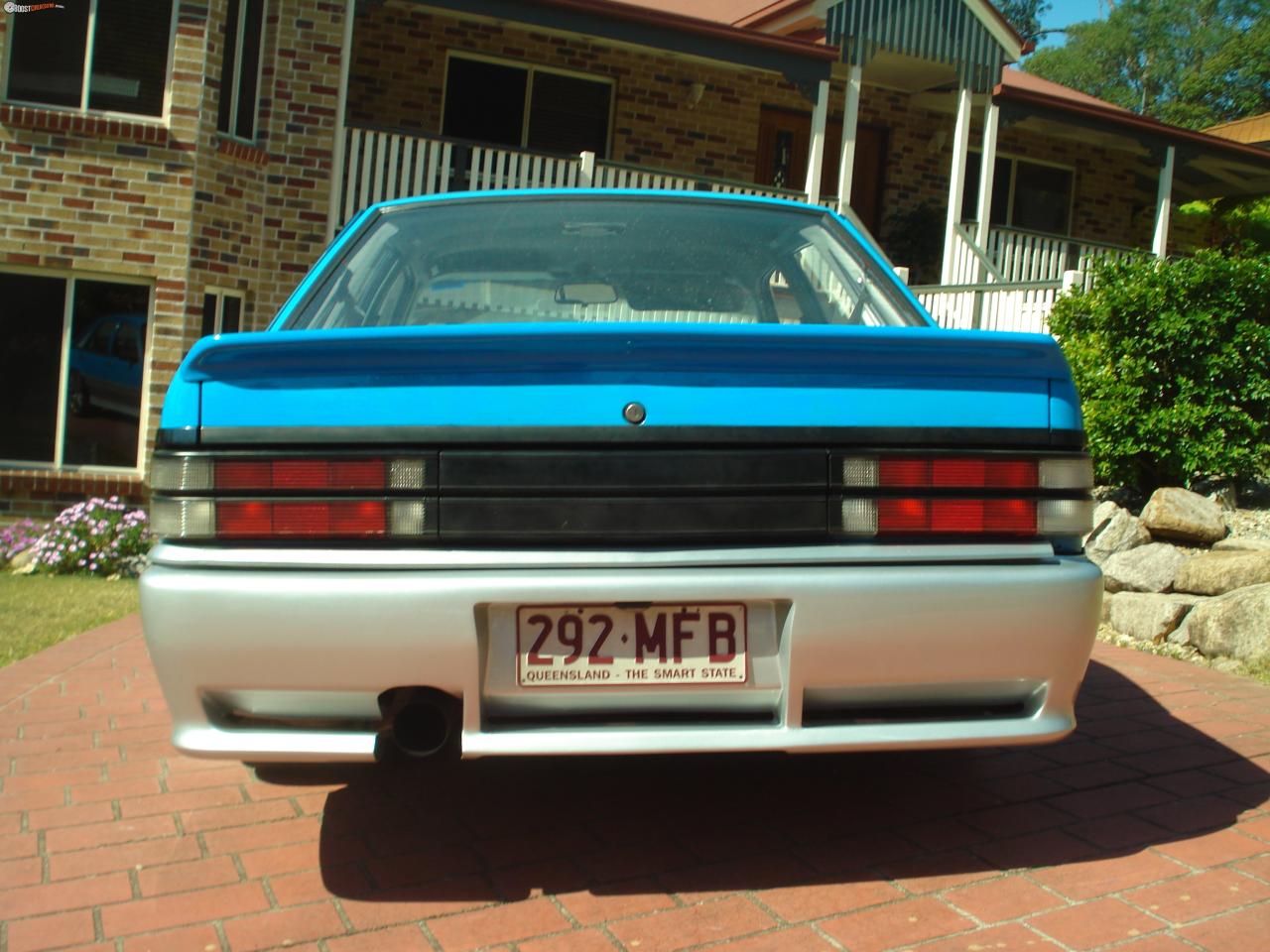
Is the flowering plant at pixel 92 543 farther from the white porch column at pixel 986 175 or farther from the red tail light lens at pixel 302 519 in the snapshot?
the white porch column at pixel 986 175

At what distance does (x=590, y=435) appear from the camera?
107 inches

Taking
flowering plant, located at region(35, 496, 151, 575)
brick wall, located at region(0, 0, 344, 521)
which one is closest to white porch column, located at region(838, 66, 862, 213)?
brick wall, located at region(0, 0, 344, 521)

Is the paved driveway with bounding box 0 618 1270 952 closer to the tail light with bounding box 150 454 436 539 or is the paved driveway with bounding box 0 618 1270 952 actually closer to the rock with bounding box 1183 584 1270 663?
the tail light with bounding box 150 454 436 539

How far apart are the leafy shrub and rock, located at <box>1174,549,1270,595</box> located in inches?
54.3

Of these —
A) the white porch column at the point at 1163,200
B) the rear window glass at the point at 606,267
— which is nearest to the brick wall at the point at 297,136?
the rear window glass at the point at 606,267

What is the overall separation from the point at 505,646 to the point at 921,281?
15.0m

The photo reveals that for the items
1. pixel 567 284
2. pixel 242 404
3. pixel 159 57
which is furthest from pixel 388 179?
pixel 242 404

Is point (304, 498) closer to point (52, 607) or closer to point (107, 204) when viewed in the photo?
point (52, 607)

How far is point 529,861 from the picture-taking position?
3104 mm

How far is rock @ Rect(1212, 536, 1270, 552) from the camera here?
22.7 ft

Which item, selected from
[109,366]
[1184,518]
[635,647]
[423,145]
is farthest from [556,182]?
[635,647]

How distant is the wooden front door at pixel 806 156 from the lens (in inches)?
655

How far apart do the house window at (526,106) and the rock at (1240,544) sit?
979 cm

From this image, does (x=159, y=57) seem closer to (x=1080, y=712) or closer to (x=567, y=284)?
(x=567, y=284)
